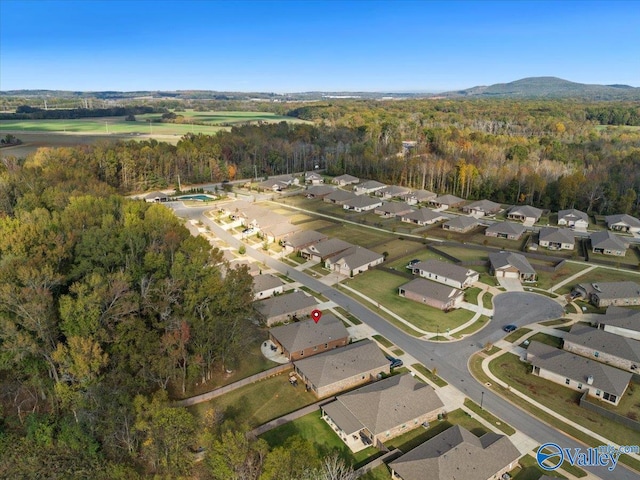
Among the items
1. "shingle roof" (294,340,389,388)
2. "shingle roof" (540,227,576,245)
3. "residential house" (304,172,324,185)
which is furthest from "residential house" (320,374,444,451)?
"residential house" (304,172,324,185)

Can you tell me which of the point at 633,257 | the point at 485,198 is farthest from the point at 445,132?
the point at 633,257

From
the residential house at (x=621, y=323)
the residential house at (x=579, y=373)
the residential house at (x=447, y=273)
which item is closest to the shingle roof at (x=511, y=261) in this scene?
the residential house at (x=447, y=273)

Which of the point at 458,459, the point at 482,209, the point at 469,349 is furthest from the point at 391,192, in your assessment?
the point at 458,459

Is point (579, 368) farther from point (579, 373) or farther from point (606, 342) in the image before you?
point (606, 342)

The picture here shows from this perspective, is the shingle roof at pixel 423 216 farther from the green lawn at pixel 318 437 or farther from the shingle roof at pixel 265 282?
the green lawn at pixel 318 437

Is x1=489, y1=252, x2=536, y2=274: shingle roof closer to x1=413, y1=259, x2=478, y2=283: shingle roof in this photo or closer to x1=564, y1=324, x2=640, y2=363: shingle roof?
x1=413, y1=259, x2=478, y2=283: shingle roof

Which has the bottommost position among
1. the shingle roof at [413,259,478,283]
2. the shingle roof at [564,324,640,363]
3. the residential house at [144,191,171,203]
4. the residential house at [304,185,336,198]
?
the shingle roof at [564,324,640,363]
